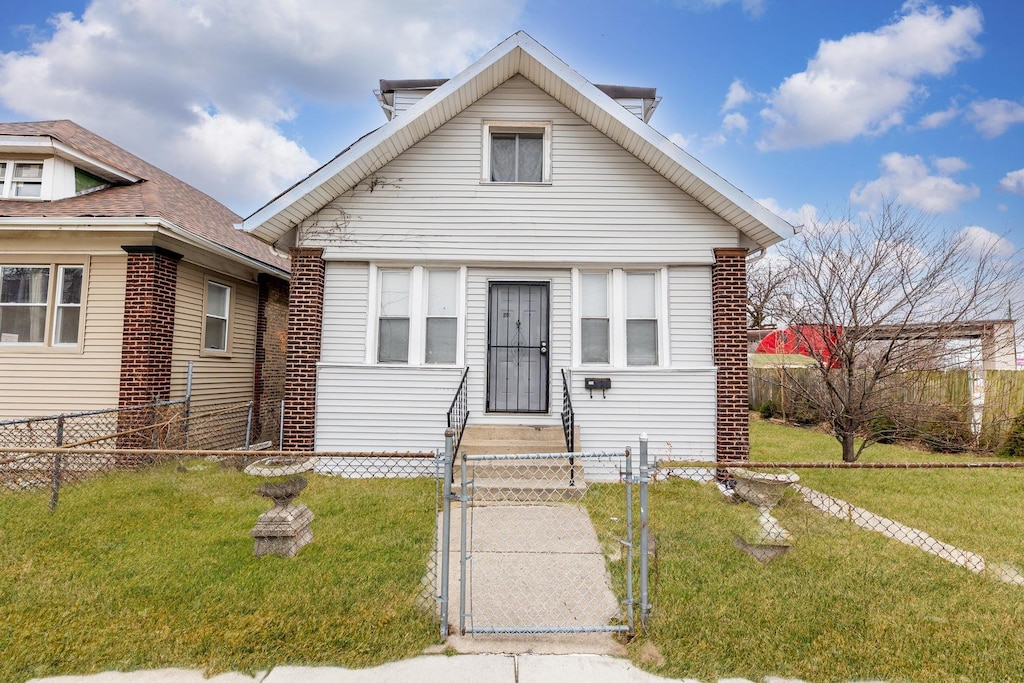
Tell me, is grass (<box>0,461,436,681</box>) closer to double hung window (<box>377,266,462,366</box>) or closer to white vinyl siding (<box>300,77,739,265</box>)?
double hung window (<box>377,266,462,366</box>)

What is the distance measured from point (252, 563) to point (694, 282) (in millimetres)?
6924

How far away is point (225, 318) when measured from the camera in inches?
409

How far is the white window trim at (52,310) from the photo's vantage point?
8391mm

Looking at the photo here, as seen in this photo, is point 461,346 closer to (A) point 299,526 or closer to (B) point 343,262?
(B) point 343,262

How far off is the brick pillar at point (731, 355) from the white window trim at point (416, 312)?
4007 mm

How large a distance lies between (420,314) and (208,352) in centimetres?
492

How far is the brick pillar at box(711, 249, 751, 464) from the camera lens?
25.0ft

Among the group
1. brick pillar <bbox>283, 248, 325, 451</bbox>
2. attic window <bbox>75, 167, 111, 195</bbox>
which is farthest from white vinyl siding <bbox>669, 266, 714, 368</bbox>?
attic window <bbox>75, 167, 111, 195</bbox>

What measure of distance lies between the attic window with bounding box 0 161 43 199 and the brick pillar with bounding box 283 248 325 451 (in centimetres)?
543

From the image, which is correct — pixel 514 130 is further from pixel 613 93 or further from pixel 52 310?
pixel 52 310

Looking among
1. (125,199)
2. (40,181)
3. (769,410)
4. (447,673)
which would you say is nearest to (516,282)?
(447,673)

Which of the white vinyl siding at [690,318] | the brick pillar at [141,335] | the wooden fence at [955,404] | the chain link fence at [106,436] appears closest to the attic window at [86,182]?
the brick pillar at [141,335]

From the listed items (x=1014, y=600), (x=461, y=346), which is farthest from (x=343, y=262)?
(x=1014, y=600)

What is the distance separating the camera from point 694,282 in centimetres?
795
